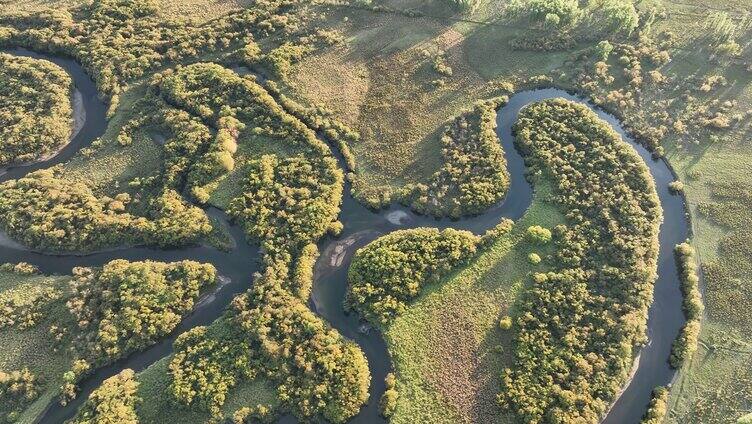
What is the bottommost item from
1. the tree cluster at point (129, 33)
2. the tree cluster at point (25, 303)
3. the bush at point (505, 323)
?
the tree cluster at point (25, 303)

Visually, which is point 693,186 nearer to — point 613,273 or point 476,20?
point 613,273

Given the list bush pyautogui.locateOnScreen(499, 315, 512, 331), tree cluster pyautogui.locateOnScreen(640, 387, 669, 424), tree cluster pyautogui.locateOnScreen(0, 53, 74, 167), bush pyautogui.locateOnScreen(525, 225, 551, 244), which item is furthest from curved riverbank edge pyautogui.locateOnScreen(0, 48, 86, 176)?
tree cluster pyautogui.locateOnScreen(640, 387, 669, 424)

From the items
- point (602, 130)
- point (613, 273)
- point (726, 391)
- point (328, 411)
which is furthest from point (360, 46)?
point (726, 391)

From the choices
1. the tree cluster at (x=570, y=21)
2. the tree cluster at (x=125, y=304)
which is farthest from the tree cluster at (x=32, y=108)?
the tree cluster at (x=570, y=21)

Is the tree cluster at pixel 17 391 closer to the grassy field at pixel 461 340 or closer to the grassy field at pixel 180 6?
the grassy field at pixel 461 340

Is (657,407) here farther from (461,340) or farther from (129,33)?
(129,33)

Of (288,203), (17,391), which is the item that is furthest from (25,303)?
(288,203)

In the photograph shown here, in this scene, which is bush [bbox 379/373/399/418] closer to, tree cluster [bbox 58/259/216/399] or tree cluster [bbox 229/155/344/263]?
tree cluster [bbox 229/155/344/263]
